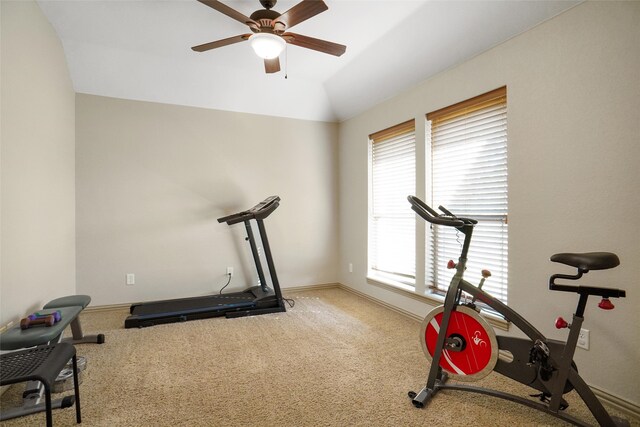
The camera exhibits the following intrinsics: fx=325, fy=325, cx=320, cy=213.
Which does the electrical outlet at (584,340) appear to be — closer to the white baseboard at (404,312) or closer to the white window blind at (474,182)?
the white baseboard at (404,312)

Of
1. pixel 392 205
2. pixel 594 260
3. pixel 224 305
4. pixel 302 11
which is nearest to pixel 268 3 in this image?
pixel 302 11

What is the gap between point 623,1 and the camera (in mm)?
1847

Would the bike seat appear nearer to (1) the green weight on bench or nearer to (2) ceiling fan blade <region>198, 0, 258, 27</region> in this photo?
(2) ceiling fan blade <region>198, 0, 258, 27</region>

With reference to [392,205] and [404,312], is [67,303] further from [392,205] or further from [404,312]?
[392,205]

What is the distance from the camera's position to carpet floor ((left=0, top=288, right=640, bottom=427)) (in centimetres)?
183

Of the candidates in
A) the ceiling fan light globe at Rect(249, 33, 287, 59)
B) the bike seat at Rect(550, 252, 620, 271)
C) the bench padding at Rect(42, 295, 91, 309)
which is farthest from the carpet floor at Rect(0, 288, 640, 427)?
the ceiling fan light globe at Rect(249, 33, 287, 59)

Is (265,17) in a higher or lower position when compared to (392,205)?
higher

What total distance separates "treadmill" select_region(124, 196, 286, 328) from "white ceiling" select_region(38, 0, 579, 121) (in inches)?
62.6

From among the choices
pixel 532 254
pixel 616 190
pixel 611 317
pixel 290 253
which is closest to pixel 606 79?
pixel 616 190

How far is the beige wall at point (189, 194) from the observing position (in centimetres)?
371

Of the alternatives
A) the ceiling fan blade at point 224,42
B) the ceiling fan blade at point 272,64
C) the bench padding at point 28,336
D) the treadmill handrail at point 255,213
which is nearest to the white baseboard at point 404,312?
the treadmill handrail at point 255,213

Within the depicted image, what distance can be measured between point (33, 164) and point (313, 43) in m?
2.43

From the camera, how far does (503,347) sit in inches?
74.6

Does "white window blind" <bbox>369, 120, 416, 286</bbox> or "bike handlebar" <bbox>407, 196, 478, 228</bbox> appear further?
"white window blind" <bbox>369, 120, 416, 286</bbox>
